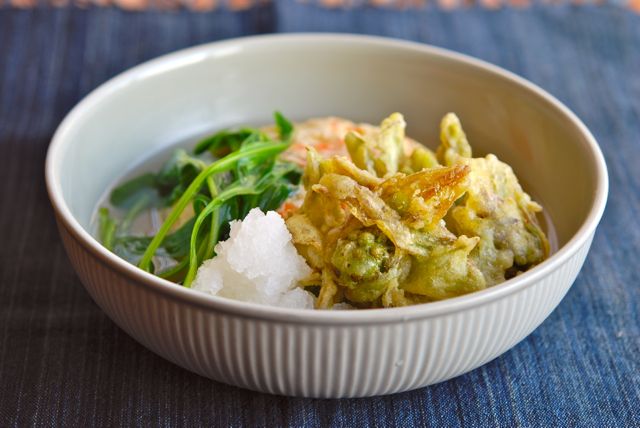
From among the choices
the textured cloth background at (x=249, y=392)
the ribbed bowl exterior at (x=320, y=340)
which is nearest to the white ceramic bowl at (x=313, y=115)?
the ribbed bowl exterior at (x=320, y=340)

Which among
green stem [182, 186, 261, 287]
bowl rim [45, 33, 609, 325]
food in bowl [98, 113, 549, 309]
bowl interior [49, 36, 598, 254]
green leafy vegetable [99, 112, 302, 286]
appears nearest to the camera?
bowl rim [45, 33, 609, 325]

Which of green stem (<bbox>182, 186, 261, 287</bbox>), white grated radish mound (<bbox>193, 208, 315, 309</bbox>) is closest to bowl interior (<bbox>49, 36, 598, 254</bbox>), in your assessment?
green stem (<bbox>182, 186, 261, 287</bbox>)

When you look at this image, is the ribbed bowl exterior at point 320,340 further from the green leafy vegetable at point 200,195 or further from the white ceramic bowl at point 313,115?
the green leafy vegetable at point 200,195

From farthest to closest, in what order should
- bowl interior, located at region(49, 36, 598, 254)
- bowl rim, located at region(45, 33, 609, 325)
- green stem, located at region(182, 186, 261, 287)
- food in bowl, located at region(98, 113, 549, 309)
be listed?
bowl interior, located at region(49, 36, 598, 254), green stem, located at region(182, 186, 261, 287), food in bowl, located at region(98, 113, 549, 309), bowl rim, located at region(45, 33, 609, 325)

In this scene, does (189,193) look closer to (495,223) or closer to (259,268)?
(259,268)

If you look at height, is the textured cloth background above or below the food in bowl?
below

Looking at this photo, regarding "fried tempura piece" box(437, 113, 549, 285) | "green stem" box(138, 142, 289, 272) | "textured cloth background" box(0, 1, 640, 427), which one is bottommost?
"textured cloth background" box(0, 1, 640, 427)

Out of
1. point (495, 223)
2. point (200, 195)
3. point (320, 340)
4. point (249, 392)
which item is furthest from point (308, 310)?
point (200, 195)

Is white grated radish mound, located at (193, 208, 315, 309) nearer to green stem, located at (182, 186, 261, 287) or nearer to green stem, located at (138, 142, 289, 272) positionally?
green stem, located at (182, 186, 261, 287)

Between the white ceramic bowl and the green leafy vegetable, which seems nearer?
the white ceramic bowl
